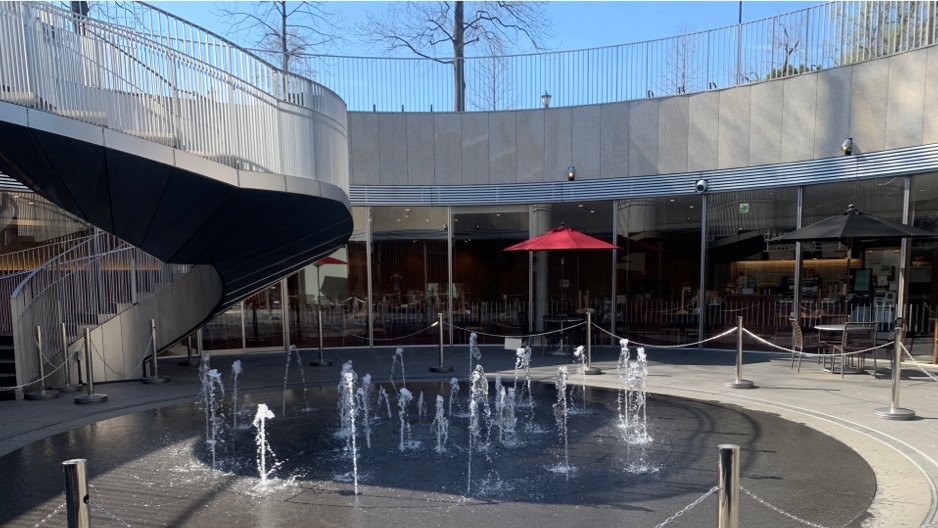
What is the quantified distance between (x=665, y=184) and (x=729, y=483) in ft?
36.3

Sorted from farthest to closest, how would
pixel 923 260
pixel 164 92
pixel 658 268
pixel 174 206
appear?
pixel 658 268 < pixel 923 260 < pixel 174 206 < pixel 164 92

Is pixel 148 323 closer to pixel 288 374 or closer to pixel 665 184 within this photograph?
pixel 288 374

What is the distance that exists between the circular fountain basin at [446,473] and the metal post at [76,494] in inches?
66.4

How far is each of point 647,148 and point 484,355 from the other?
6.12m

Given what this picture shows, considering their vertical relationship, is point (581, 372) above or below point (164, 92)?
below

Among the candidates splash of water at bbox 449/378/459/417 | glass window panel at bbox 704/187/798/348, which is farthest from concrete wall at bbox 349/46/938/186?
splash of water at bbox 449/378/459/417

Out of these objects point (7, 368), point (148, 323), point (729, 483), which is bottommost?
point (7, 368)

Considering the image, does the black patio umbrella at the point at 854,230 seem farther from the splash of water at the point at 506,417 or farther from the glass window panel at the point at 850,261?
the splash of water at the point at 506,417

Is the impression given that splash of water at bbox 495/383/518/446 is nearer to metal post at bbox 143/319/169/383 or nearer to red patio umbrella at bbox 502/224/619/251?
red patio umbrella at bbox 502/224/619/251

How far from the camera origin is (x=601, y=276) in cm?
1449

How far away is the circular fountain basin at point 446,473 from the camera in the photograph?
15.8 ft

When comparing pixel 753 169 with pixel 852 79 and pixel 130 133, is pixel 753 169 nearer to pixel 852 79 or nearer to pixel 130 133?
pixel 852 79

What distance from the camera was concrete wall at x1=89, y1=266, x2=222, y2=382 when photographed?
10422 millimetres

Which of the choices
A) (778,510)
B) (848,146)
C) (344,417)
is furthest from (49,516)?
(848,146)
